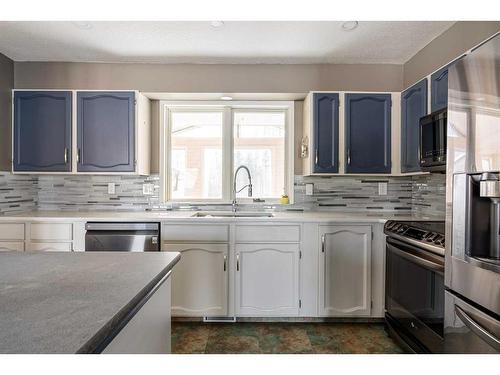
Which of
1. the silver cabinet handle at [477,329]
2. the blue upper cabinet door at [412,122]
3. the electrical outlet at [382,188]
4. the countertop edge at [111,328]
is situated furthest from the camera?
the electrical outlet at [382,188]

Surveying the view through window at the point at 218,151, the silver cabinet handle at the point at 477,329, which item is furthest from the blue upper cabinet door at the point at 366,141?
the silver cabinet handle at the point at 477,329

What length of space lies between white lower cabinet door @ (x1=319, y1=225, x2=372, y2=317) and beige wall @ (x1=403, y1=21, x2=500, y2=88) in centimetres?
141

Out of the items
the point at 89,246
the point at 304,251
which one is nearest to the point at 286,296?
the point at 304,251

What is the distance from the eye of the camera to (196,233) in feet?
8.48

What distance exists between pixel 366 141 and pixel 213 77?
1.55m

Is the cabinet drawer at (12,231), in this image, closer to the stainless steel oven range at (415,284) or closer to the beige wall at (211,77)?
the beige wall at (211,77)

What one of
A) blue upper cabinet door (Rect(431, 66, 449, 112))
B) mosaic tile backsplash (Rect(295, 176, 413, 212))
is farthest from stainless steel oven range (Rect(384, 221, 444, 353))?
blue upper cabinet door (Rect(431, 66, 449, 112))

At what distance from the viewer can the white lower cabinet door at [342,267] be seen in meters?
2.58

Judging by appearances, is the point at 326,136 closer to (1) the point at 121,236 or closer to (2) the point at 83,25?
(1) the point at 121,236

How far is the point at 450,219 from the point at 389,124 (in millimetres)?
1610

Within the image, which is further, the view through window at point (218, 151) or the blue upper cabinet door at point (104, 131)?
the view through window at point (218, 151)

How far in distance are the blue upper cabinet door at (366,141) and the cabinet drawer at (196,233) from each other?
1.26 meters

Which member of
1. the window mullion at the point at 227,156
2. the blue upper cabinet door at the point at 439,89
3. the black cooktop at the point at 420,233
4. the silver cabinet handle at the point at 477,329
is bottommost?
the silver cabinet handle at the point at 477,329
